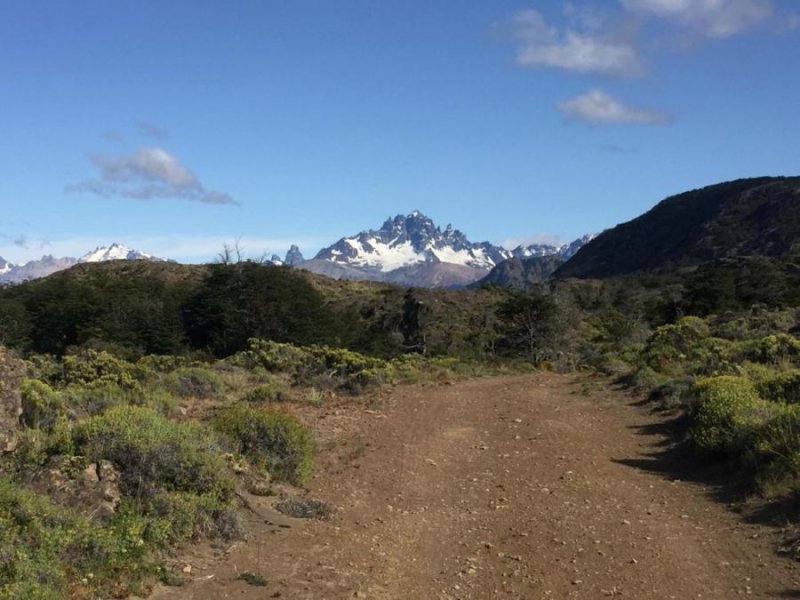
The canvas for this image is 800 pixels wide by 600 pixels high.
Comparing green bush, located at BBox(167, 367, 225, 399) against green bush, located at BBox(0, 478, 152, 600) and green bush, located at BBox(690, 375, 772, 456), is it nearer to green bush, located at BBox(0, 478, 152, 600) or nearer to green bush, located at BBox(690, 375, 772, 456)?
green bush, located at BBox(690, 375, 772, 456)

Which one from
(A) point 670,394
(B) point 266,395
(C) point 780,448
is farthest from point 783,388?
(B) point 266,395

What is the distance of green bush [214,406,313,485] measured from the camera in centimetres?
1024

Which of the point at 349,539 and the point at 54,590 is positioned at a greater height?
the point at 54,590

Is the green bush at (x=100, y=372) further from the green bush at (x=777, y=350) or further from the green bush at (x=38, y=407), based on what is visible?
the green bush at (x=777, y=350)

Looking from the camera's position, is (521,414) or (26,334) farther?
(26,334)

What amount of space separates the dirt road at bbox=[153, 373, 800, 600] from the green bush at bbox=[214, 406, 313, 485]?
0.40m

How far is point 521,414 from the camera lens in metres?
15.9

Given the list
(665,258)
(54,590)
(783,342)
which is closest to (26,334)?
(783,342)

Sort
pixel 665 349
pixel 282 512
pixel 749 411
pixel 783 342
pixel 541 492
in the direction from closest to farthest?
1. pixel 282 512
2. pixel 541 492
3. pixel 749 411
4. pixel 783 342
5. pixel 665 349

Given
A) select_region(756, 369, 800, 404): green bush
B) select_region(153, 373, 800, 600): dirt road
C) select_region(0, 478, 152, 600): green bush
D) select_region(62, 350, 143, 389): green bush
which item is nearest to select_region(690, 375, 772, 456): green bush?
select_region(756, 369, 800, 404): green bush

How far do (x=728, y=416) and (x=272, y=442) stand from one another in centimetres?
667

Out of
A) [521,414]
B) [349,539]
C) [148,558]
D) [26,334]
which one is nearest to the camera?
[148,558]

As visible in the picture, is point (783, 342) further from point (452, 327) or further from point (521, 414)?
point (452, 327)

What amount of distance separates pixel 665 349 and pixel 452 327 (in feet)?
101
